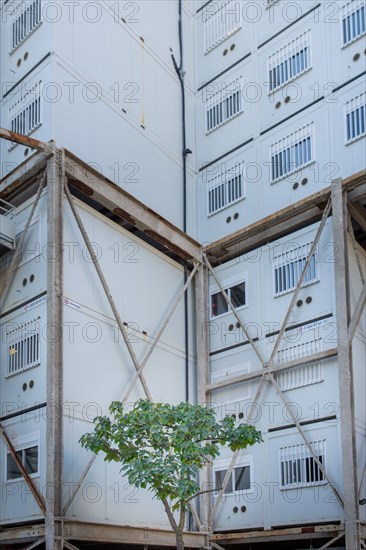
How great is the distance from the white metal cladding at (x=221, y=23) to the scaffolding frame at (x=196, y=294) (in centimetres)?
548

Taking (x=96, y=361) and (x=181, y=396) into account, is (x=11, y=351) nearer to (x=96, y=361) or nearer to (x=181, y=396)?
(x=96, y=361)

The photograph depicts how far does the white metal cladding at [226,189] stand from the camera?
65.6ft

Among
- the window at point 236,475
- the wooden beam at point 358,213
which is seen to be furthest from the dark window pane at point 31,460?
the wooden beam at point 358,213

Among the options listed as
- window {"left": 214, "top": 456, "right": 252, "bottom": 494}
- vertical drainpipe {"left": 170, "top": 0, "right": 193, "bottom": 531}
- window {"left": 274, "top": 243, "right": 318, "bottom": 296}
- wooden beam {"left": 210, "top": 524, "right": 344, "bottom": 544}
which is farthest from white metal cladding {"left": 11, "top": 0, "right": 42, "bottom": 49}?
wooden beam {"left": 210, "top": 524, "right": 344, "bottom": 544}

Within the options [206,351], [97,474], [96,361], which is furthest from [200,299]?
[97,474]

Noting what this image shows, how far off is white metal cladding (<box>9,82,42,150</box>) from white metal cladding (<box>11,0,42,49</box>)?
1471mm

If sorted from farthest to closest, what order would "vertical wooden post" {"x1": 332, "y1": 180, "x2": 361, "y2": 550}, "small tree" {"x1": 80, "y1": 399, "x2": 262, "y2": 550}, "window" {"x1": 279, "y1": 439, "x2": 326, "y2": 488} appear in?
"window" {"x1": 279, "y1": 439, "x2": 326, "y2": 488}, "vertical wooden post" {"x1": 332, "y1": 180, "x2": 361, "y2": 550}, "small tree" {"x1": 80, "y1": 399, "x2": 262, "y2": 550}

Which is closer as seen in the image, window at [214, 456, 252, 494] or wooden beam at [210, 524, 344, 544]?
wooden beam at [210, 524, 344, 544]

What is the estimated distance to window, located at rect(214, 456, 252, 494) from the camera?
1783 cm

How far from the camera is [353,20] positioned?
60.6ft

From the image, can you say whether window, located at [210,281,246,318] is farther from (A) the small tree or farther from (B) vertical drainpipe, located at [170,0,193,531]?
(A) the small tree

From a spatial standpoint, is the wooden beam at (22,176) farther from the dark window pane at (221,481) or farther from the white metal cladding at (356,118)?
the dark window pane at (221,481)

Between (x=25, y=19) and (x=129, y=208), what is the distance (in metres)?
5.04

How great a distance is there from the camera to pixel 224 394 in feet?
61.8
